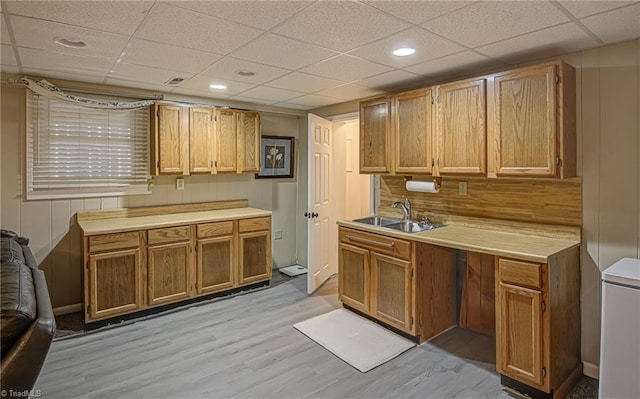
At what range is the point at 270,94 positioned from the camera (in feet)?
13.4

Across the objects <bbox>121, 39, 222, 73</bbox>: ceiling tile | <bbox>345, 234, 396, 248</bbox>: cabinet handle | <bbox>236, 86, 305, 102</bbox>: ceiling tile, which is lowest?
<bbox>345, 234, 396, 248</bbox>: cabinet handle

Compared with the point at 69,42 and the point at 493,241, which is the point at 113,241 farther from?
the point at 493,241

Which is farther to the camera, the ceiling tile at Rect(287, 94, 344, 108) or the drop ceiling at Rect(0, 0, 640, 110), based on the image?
the ceiling tile at Rect(287, 94, 344, 108)

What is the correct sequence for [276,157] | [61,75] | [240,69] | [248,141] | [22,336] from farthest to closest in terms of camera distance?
[276,157] → [248,141] → [61,75] → [240,69] → [22,336]

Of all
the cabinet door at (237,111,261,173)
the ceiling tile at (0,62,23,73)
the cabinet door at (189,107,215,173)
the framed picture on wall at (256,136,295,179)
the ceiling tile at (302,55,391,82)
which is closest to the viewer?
the ceiling tile at (302,55,391,82)

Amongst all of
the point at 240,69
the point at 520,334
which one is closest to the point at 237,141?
the point at 240,69

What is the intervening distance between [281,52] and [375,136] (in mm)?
1400

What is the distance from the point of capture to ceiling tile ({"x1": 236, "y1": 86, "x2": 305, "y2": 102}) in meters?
3.82

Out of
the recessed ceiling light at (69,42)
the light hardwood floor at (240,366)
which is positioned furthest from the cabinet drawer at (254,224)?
the recessed ceiling light at (69,42)

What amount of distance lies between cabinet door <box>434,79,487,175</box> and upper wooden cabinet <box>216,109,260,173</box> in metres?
2.25

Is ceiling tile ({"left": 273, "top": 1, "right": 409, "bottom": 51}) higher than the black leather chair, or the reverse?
ceiling tile ({"left": 273, "top": 1, "right": 409, "bottom": 51})

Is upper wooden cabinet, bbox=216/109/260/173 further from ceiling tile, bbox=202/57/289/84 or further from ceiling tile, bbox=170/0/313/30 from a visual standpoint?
ceiling tile, bbox=170/0/313/30

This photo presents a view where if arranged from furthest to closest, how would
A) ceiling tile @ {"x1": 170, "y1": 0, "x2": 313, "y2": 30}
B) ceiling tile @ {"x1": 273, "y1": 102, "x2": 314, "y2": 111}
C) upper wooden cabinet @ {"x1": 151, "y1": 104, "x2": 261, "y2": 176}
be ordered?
ceiling tile @ {"x1": 273, "y1": 102, "x2": 314, "y2": 111} → upper wooden cabinet @ {"x1": 151, "y1": 104, "x2": 261, "y2": 176} → ceiling tile @ {"x1": 170, "y1": 0, "x2": 313, "y2": 30}

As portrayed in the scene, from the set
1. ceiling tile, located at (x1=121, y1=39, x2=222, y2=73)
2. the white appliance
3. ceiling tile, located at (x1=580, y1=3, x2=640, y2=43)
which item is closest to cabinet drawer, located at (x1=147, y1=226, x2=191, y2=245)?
ceiling tile, located at (x1=121, y1=39, x2=222, y2=73)
